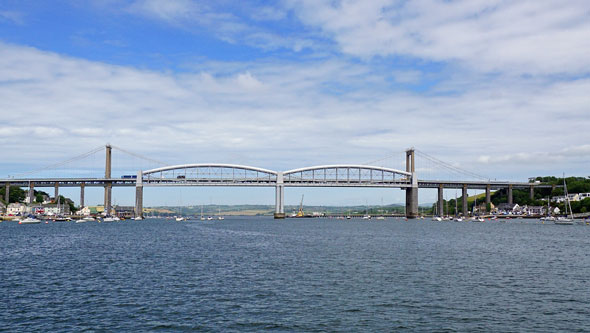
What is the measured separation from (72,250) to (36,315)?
1243 inches

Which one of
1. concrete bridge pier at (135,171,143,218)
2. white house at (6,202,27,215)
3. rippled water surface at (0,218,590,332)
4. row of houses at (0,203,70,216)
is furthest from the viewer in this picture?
concrete bridge pier at (135,171,143,218)

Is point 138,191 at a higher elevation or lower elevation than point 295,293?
higher

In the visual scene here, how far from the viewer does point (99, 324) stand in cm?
2125

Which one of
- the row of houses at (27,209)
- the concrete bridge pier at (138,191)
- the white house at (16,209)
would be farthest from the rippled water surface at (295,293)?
the row of houses at (27,209)

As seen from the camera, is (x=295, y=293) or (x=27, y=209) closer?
(x=295, y=293)

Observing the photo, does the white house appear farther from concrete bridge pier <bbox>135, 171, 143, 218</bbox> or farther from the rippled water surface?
the rippled water surface

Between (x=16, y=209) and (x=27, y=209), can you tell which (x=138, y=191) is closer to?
(x=27, y=209)

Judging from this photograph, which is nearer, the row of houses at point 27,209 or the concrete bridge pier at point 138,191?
the row of houses at point 27,209

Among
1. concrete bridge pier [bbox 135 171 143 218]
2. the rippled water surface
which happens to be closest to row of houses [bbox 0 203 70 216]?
concrete bridge pier [bbox 135 171 143 218]

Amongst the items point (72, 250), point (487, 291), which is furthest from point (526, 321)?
point (72, 250)

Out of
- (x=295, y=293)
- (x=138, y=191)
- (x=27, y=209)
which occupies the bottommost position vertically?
(x=295, y=293)

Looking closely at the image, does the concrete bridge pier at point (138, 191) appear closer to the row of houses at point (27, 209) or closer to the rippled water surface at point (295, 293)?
the row of houses at point (27, 209)

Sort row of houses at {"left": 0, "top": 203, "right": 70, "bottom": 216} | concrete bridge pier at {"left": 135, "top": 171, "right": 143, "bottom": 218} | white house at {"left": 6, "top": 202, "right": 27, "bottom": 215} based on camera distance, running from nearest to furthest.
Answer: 1. white house at {"left": 6, "top": 202, "right": 27, "bottom": 215}
2. row of houses at {"left": 0, "top": 203, "right": 70, "bottom": 216}
3. concrete bridge pier at {"left": 135, "top": 171, "right": 143, "bottom": 218}

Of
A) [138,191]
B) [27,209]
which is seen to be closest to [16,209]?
[27,209]
